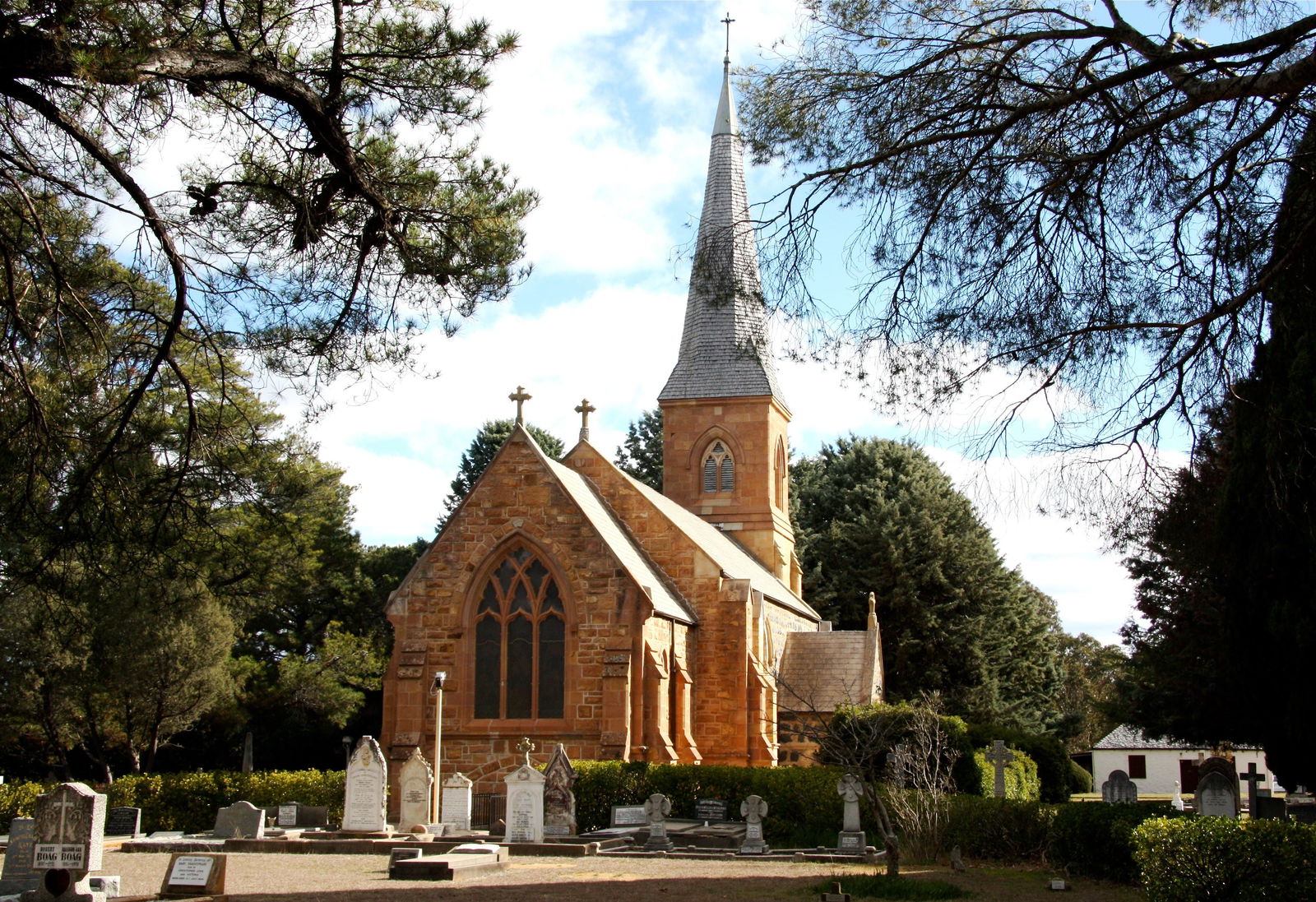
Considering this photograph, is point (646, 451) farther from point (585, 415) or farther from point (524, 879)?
point (524, 879)

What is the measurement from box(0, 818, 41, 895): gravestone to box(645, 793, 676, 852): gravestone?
8.73 meters

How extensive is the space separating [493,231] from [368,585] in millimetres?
35802

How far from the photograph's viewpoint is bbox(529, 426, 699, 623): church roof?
2553 cm

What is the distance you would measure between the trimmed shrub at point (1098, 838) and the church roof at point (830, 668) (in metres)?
13.5

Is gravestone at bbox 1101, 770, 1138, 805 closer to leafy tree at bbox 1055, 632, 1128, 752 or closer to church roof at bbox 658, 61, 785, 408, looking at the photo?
church roof at bbox 658, 61, 785, 408

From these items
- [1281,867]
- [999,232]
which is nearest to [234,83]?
[999,232]

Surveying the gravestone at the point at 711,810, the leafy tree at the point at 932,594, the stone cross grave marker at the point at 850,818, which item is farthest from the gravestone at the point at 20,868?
the leafy tree at the point at 932,594

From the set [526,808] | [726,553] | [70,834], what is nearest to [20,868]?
[70,834]

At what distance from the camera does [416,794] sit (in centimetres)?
2159

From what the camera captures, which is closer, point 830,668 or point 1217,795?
point 1217,795

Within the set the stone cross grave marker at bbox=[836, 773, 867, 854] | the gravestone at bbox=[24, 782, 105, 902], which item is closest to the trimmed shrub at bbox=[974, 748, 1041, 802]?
the stone cross grave marker at bbox=[836, 773, 867, 854]

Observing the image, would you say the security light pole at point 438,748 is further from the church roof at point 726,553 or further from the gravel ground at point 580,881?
the church roof at point 726,553

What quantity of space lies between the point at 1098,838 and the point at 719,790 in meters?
7.90

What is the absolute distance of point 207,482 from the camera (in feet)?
37.7
